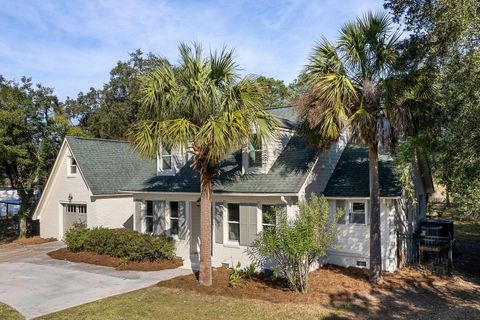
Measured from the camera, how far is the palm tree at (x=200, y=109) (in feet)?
39.0

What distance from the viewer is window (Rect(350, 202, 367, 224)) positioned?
595 inches

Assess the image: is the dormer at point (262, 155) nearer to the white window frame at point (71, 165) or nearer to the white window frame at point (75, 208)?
the white window frame at point (75, 208)

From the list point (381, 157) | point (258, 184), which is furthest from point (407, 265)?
point (258, 184)

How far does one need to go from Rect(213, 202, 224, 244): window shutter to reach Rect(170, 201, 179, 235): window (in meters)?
2.33

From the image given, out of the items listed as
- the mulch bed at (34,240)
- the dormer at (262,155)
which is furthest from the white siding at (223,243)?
the mulch bed at (34,240)

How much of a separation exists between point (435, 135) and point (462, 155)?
1.07 m

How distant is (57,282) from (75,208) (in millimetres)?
9978

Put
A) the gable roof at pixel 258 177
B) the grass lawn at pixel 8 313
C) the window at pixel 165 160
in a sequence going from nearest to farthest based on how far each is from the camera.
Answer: the grass lawn at pixel 8 313 < the gable roof at pixel 258 177 < the window at pixel 165 160

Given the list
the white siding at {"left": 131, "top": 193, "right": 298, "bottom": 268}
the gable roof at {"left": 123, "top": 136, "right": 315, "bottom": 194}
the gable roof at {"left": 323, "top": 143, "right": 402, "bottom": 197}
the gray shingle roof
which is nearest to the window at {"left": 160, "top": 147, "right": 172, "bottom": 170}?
the gable roof at {"left": 123, "top": 136, "right": 315, "bottom": 194}

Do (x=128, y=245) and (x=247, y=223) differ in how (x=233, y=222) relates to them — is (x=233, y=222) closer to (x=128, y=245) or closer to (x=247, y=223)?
(x=247, y=223)

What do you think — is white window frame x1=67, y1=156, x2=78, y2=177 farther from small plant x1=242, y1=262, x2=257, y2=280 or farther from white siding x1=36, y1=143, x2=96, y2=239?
small plant x1=242, y1=262, x2=257, y2=280

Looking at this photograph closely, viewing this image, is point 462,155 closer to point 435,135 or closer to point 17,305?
point 435,135

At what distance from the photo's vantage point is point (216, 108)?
1246cm

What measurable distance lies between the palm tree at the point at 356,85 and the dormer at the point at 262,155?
309 cm
